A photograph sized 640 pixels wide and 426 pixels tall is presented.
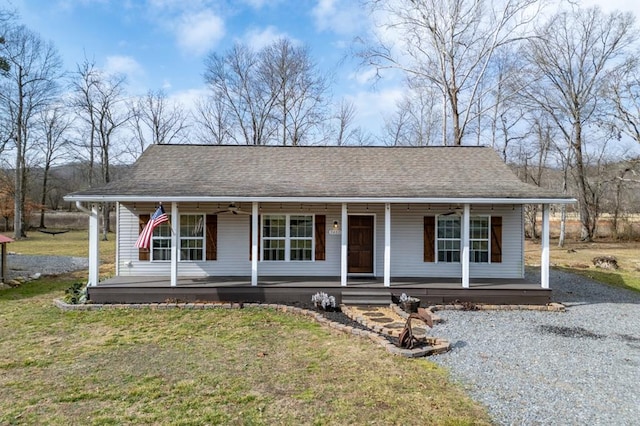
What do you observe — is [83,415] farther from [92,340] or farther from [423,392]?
[423,392]

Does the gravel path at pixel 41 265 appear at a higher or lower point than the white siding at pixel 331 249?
lower

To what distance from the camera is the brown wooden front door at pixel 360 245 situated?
10.4m

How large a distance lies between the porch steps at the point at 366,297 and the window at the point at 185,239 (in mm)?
4014

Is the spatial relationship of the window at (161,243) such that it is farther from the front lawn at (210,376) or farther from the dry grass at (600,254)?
the dry grass at (600,254)

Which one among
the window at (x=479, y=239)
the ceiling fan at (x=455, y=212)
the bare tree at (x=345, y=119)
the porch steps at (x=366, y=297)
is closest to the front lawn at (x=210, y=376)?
the porch steps at (x=366, y=297)

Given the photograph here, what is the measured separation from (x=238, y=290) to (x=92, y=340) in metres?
3.20

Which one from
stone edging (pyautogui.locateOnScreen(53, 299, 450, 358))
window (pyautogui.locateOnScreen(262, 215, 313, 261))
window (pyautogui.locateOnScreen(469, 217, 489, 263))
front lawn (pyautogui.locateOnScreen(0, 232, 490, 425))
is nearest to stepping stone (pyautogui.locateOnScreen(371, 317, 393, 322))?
stone edging (pyautogui.locateOnScreen(53, 299, 450, 358))

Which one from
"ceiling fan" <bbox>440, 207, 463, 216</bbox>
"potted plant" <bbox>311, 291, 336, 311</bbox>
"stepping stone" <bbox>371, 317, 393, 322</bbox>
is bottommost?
"stepping stone" <bbox>371, 317, 393, 322</bbox>

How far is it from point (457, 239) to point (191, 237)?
696 centimetres

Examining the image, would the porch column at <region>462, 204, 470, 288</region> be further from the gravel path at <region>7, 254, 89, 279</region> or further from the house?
the gravel path at <region>7, 254, 89, 279</region>

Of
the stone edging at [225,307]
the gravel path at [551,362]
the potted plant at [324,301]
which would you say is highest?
the potted plant at [324,301]

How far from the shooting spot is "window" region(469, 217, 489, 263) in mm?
10250

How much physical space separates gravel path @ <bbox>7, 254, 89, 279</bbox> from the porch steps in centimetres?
1084

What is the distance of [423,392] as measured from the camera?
448 centimetres
